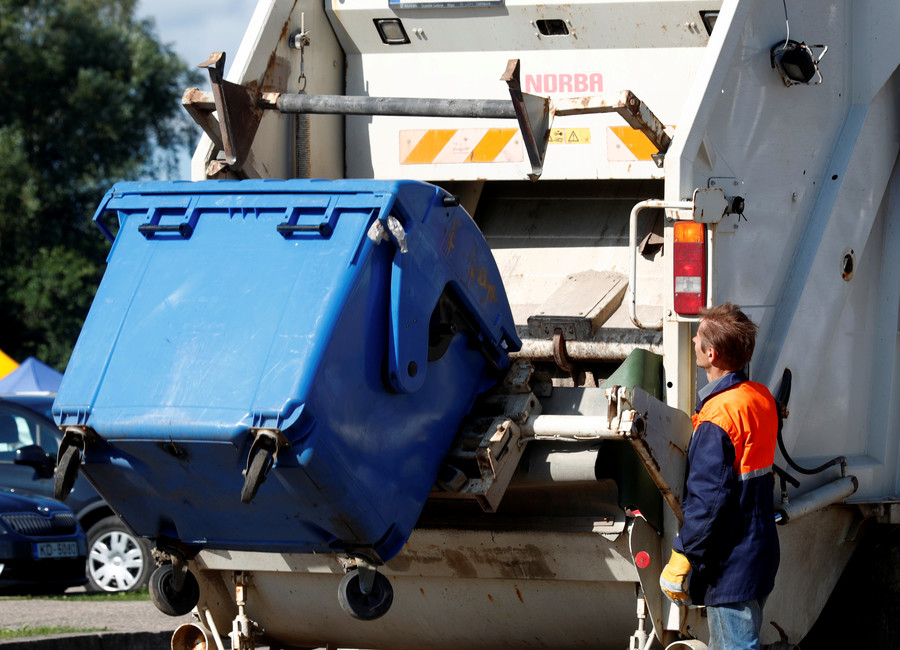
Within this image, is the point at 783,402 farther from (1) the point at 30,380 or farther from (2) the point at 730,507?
(1) the point at 30,380

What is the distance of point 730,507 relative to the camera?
352 centimetres

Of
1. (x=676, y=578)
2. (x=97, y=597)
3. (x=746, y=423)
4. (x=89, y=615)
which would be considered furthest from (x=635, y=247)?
(x=97, y=597)

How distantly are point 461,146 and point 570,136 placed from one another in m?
0.40

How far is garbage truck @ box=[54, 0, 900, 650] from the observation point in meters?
3.33

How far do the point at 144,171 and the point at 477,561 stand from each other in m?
24.7

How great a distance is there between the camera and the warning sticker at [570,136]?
482cm

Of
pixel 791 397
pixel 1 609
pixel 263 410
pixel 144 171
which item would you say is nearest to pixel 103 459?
pixel 263 410

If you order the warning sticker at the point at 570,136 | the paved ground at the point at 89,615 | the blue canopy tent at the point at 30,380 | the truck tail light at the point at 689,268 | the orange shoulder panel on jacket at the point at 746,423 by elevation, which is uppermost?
the warning sticker at the point at 570,136

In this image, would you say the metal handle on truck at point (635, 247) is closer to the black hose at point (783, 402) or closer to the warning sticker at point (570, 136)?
the black hose at point (783, 402)

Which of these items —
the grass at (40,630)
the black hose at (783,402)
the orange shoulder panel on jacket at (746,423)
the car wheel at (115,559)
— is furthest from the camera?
the car wheel at (115,559)

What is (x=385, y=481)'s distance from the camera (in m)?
3.41

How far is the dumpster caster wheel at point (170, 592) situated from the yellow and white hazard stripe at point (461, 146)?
1887mm

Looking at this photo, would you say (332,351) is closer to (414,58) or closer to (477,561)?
(477,561)

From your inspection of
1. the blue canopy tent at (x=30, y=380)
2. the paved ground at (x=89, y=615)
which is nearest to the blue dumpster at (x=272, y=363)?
the paved ground at (x=89, y=615)
